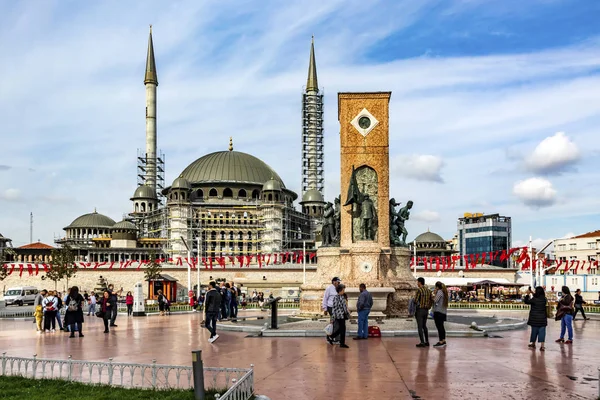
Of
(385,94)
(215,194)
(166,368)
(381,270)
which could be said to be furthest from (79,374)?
(215,194)

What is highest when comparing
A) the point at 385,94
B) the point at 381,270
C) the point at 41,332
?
the point at 385,94

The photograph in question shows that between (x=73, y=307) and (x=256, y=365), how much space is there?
9.08 meters

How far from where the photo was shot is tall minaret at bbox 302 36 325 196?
10375 cm

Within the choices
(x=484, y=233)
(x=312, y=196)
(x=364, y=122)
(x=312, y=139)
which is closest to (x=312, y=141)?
(x=312, y=139)

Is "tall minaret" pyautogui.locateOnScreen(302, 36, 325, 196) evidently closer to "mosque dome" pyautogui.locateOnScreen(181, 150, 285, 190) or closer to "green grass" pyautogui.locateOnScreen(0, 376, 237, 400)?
"mosque dome" pyautogui.locateOnScreen(181, 150, 285, 190)

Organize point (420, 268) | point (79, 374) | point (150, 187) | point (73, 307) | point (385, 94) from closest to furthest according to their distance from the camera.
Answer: point (79, 374)
point (73, 307)
point (385, 94)
point (420, 268)
point (150, 187)

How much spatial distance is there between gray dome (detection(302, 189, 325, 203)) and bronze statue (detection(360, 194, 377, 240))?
7914 cm

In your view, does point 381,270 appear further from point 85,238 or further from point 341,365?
point 85,238

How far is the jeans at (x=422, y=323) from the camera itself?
13950mm

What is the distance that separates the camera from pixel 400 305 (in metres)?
22.2

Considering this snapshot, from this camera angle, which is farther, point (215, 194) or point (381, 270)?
point (215, 194)

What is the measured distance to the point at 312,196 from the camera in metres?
103

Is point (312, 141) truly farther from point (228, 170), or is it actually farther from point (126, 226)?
point (126, 226)

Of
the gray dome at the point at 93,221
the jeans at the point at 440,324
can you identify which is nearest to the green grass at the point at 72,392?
the jeans at the point at 440,324
